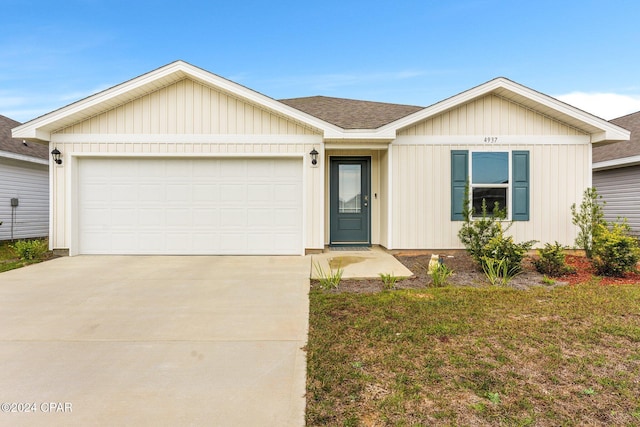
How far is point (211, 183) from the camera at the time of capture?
7.58 metres

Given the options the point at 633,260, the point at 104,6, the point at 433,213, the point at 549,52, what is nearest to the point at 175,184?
the point at 433,213

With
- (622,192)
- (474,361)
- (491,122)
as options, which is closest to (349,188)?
(491,122)

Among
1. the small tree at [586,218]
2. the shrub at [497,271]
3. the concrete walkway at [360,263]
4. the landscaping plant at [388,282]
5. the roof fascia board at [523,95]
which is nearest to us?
the landscaping plant at [388,282]

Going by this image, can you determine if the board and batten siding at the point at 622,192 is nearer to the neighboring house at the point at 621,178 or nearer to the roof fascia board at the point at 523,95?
the neighboring house at the point at 621,178

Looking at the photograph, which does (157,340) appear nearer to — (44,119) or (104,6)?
(44,119)

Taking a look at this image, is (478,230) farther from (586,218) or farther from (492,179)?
(586,218)

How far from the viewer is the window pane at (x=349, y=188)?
28.1 ft

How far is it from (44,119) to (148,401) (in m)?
7.35

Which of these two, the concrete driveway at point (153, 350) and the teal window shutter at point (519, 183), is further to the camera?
the teal window shutter at point (519, 183)

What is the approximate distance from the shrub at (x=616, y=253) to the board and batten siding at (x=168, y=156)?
5.00 meters

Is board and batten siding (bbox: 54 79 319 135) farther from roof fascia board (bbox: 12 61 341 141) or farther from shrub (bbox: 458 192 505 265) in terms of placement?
shrub (bbox: 458 192 505 265)

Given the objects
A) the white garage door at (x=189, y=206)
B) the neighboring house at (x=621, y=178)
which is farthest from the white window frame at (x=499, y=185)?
the neighboring house at (x=621, y=178)

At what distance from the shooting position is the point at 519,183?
7469mm

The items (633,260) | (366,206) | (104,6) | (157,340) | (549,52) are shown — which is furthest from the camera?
(549,52)
